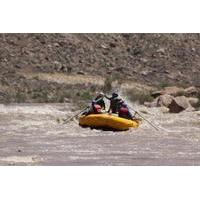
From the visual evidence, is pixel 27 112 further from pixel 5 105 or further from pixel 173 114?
pixel 173 114

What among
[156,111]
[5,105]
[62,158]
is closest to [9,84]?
[5,105]

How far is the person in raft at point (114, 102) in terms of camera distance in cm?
1138

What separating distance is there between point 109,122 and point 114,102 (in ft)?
1.39

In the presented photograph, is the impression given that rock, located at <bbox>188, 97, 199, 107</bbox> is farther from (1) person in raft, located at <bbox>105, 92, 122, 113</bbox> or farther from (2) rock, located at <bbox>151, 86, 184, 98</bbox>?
(1) person in raft, located at <bbox>105, 92, 122, 113</bbox>

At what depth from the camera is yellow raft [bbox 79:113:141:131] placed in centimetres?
1177

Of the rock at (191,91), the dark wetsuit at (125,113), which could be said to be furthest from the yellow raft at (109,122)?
the rock at (191,91)

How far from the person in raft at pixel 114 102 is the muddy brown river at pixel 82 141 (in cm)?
25

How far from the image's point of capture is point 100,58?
11.3 metres

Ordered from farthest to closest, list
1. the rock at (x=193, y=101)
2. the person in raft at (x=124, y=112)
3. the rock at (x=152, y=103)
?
1. the rock at (x=193, y=101)
2. the rock at (x=152, y=103)
3. the person in raft at (x=124, y=112)

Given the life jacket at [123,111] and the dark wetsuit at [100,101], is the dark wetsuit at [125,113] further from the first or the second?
the dark wetsuit at [100,101]

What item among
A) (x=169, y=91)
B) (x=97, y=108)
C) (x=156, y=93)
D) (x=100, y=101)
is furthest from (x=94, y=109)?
(x=169, y=91)

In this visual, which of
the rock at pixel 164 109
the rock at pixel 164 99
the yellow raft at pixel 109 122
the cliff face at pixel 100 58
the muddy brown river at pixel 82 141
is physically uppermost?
the cliff face at pixel 100 58

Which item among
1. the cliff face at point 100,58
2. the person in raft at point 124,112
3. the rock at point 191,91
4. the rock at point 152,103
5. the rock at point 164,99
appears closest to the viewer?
the cliff face at point 100,58
